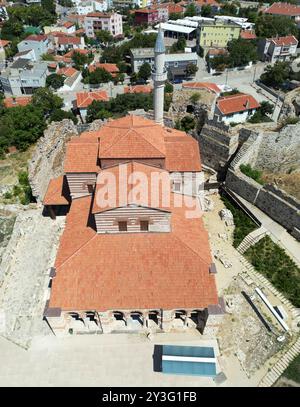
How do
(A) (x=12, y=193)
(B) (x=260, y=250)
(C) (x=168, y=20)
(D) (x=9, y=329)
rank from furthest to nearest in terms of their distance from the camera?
(C) (x=168, y=20)
(A) (x=12, y=193)
(B) (x=260, y=250)
(D) (x=9, y=329)

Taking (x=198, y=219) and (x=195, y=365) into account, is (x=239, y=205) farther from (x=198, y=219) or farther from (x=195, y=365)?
(x=195, y=365)

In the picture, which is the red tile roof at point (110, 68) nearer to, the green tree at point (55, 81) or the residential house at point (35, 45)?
the green tree at point (55, 81)

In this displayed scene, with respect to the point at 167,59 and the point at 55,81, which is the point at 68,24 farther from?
the point at 167,59

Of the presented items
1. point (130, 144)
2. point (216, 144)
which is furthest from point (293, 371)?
point (216, 144)

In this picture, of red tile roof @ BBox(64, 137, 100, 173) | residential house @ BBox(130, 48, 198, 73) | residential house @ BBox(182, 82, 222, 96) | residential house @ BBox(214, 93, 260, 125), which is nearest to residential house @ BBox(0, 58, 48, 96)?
residential house @ BBox(130, 48, 198, 73)

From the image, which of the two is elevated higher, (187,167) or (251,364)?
(187,167)

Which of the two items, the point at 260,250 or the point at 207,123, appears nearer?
the point at 260,250

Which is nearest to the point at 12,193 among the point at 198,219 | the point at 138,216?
the point at 138,216
